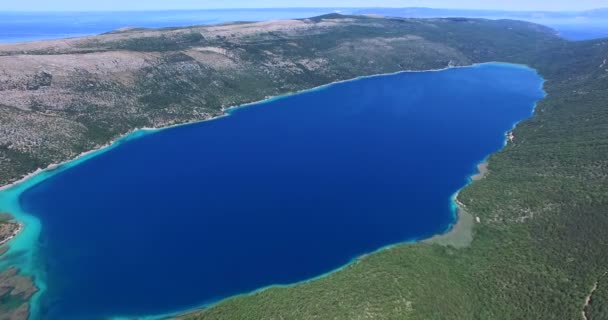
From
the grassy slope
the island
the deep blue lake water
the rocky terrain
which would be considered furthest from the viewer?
the rocky terrain

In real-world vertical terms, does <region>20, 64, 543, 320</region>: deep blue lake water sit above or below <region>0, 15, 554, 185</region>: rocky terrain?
below

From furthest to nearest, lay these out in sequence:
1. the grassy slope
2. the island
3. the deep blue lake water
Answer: the deep blue lake water < the island < the grassy slope

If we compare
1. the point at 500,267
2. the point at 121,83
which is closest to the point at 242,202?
the point at 500,267

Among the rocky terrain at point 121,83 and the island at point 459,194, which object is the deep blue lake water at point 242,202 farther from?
the rocky terrain at point 121,83

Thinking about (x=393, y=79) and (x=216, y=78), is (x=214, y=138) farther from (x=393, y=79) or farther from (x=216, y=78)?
(x=393, y=79)

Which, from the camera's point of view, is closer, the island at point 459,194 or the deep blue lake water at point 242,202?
the island at point 459,194

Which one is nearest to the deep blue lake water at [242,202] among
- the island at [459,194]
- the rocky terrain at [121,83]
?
the island at [459,194]

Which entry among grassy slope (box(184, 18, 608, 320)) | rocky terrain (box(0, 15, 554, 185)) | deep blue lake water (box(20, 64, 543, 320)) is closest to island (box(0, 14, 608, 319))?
grassy slope (box(184, 18, 608, 320))

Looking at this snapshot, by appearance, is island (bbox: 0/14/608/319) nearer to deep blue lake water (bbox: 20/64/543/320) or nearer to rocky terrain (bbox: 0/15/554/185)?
rocky terrain (bbox: 0/15/554/185)
